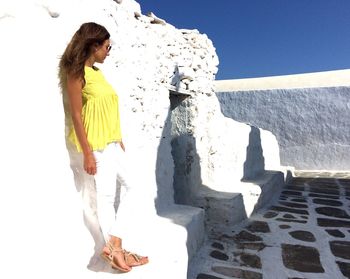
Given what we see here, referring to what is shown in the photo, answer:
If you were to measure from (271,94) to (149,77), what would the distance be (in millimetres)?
8595

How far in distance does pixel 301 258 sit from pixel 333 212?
6.65ft

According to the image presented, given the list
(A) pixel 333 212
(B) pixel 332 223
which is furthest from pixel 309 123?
(B) pixel 332 223

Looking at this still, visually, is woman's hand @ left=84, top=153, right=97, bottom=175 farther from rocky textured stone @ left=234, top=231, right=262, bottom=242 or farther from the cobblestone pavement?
rocky textured stone @ left=234, top=231, right=262, bottom=242

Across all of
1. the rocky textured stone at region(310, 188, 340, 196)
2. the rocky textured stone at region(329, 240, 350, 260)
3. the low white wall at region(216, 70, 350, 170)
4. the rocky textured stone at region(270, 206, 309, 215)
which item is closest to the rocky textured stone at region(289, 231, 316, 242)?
the rocky textured stone at region(329, 240, 350, 260)

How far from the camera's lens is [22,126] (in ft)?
6.12

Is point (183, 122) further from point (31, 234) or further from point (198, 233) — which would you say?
point (31, 234)

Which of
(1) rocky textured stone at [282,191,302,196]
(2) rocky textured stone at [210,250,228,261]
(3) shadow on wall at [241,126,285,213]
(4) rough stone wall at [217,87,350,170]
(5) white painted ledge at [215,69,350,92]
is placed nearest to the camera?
(2) rocky textured stone at [210,250,228,261]

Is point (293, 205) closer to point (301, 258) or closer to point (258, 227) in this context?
point (258, 227)

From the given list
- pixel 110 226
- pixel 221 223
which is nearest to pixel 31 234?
pixel 110 226

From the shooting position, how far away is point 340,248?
351 cm

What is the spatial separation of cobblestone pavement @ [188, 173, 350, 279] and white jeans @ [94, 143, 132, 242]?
1.27m

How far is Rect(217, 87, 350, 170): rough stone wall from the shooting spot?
9.92 m

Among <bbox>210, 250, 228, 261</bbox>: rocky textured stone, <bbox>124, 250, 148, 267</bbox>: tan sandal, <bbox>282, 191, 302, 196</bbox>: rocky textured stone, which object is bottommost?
<bbox>210, 250, 228, 261</bbox>: rocky textured stone

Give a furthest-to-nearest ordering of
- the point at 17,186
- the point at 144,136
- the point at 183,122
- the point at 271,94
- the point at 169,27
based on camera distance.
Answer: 1. the point at 271,94
2. the point at 183,122
3. the point at 169,27
4. the point at 144,136
5. the point at 17,186
